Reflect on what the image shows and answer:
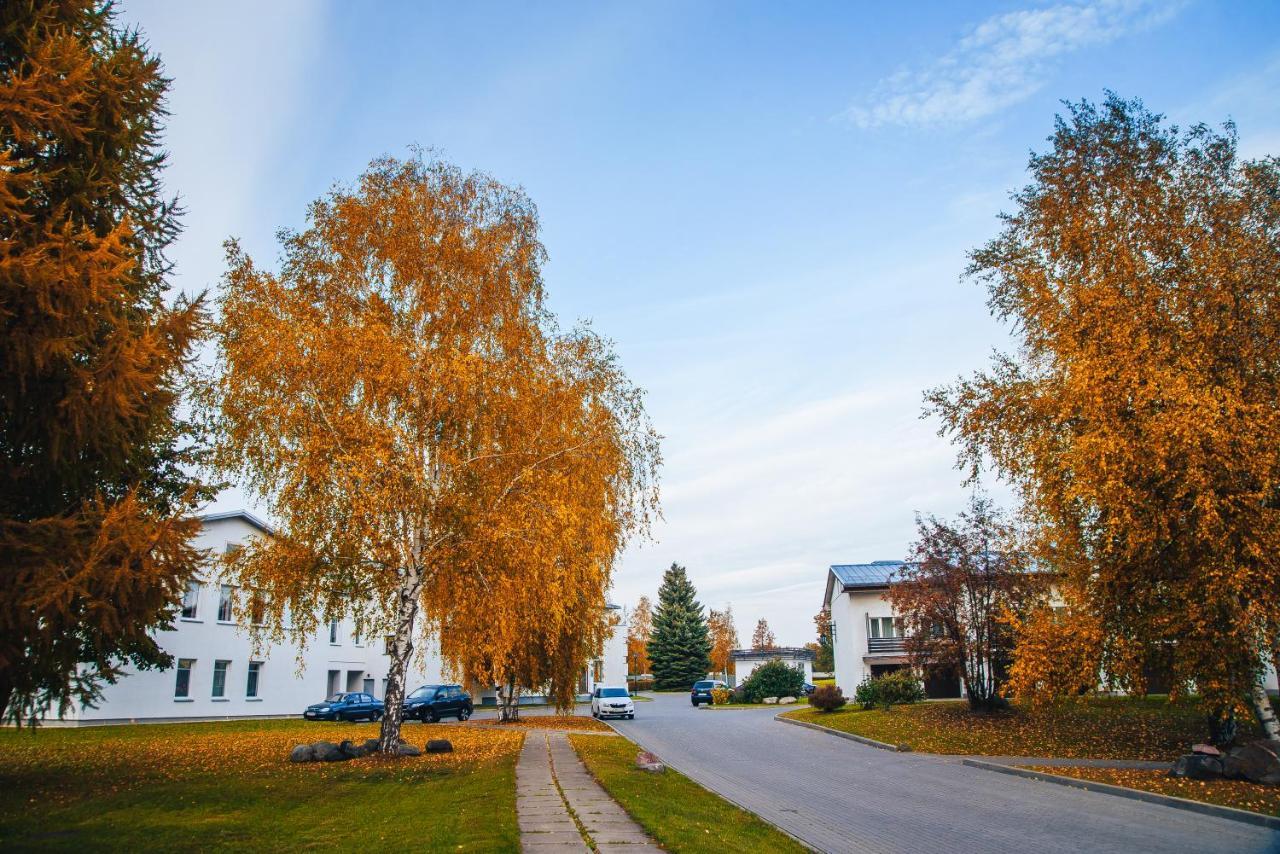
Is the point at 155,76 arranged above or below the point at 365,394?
above

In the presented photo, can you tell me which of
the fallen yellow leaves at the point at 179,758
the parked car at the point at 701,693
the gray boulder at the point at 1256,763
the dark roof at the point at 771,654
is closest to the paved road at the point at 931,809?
the gray boulder at the point at 1256,763

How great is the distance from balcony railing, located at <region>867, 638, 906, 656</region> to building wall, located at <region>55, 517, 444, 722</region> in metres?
25.2

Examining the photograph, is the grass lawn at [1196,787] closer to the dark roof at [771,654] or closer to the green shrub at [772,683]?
the green shrub at [772,683]

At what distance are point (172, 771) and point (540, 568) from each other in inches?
344

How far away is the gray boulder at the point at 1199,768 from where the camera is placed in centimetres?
1563

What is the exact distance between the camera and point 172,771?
680 inches

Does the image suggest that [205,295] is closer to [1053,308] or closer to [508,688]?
[1053,308]

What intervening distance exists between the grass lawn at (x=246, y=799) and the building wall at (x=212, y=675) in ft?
42.8

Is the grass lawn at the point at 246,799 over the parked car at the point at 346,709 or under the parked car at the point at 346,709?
over

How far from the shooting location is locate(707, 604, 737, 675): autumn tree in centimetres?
9344

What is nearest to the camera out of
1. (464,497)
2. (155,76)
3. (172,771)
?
(155,76)

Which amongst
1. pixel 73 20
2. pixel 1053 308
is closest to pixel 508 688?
pixel 1053 308

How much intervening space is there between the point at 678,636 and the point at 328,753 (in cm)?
6163

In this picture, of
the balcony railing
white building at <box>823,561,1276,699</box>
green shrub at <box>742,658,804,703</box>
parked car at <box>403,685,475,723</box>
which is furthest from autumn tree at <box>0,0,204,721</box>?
green shrub at <box>742,658,804,703</box>
